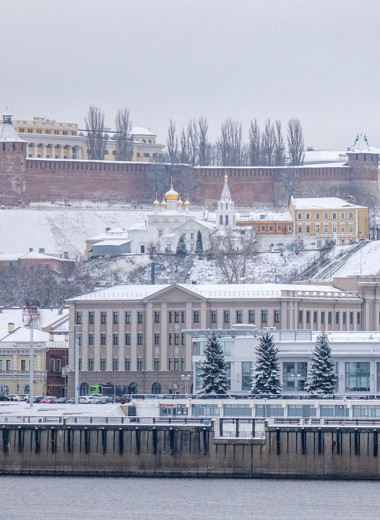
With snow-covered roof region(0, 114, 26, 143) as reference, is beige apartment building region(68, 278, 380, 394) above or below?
below

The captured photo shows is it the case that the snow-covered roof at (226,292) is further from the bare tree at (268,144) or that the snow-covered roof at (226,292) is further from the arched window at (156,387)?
the bare tree at (268,144)

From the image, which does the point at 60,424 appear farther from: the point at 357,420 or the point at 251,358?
the point at 251,358

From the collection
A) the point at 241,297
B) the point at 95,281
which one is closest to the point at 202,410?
the point at 241,297

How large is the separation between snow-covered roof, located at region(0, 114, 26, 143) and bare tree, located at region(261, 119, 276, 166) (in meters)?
21.4

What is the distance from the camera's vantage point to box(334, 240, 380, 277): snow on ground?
144750 mm

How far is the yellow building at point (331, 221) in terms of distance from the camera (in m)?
167

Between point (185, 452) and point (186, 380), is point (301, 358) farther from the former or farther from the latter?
point (186, 380)

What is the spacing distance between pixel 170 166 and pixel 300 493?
11852cm

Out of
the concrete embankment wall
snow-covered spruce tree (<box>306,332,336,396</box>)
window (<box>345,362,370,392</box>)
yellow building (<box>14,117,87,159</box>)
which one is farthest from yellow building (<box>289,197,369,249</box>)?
the concrete embankment wall

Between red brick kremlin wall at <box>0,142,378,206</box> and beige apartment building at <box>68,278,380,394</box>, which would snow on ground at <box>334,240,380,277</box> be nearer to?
red brick kremlin wall at <box>0,142,378,206</box>

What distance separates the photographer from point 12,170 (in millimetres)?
177125

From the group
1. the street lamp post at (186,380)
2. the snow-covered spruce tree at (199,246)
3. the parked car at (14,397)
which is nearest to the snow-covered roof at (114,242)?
the snow-covered spruce tree at (199,246)

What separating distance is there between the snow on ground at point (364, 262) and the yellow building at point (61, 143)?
39.5 meters

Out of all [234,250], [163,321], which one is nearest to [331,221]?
[234,250]
